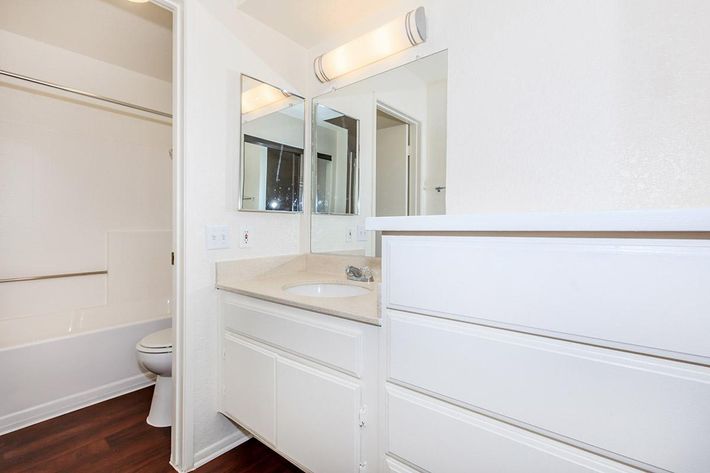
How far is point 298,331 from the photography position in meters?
1.21

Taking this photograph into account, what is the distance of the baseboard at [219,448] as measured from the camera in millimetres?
1530

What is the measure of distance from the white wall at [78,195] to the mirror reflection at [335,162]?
150 centimetres

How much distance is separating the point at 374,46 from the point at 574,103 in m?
0.94

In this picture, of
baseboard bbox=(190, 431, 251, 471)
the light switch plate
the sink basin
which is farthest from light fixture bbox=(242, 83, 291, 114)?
baseboard bbox=(190, 431, 251, 471)

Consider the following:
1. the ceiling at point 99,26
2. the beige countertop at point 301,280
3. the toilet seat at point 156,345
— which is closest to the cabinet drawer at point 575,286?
the beige countertop at point 301,280

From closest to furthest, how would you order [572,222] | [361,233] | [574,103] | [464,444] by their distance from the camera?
[572,222] → [464,444] → [574,103] → [361,233]

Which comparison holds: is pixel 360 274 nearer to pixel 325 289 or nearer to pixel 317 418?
pixel 325 289

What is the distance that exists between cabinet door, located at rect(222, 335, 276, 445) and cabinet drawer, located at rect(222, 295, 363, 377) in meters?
0.07

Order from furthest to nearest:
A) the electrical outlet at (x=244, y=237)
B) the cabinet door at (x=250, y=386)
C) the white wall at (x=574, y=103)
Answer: the electrical outlet at (x=244, y=237), the cabinet door at (x=250, y=386), the white wall at (x=574, y=103)

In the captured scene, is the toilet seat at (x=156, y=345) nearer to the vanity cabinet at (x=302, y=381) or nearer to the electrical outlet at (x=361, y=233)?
the vanity cabinet at (x=302, y=381)

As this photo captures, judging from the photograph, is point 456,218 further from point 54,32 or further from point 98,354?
point 54,32

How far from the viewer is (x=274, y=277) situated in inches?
70.0

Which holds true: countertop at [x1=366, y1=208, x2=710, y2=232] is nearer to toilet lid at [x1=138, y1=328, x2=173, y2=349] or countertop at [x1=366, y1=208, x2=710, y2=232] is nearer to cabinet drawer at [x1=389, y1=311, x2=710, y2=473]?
cabinet drawer at [x1=389, y1=311, x2=710, y2=473]

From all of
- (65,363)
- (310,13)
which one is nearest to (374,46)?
(310,13)
